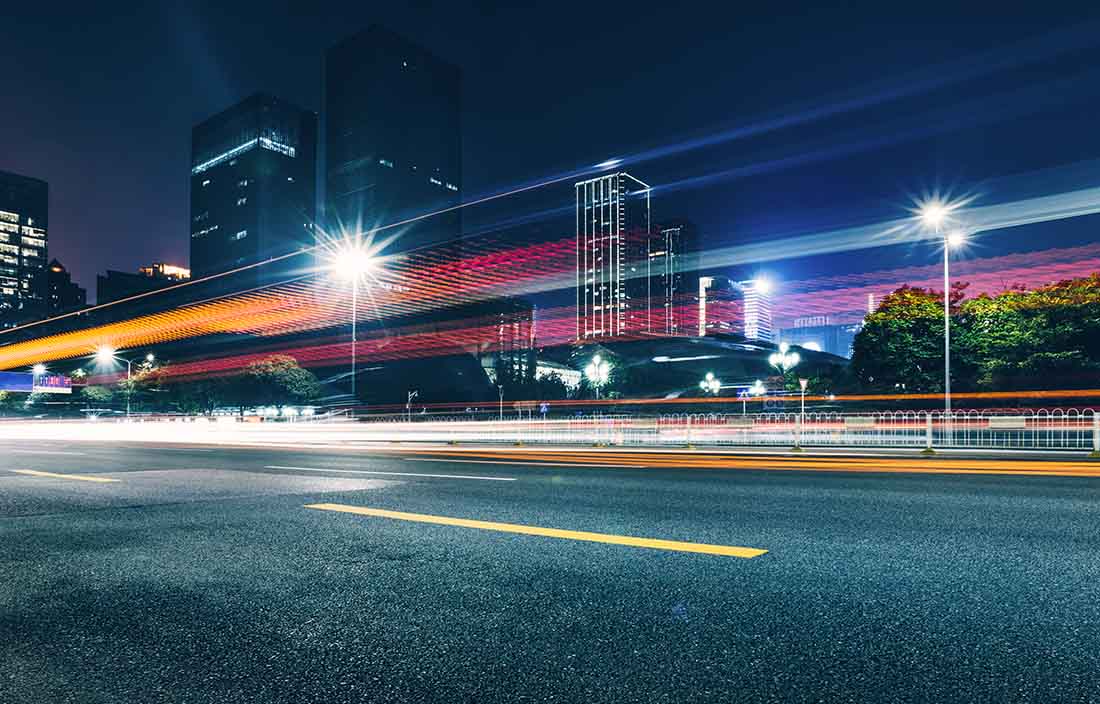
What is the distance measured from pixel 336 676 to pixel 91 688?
901 millimetres

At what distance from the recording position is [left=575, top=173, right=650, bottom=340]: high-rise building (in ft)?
522

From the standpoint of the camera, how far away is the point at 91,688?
240 cm

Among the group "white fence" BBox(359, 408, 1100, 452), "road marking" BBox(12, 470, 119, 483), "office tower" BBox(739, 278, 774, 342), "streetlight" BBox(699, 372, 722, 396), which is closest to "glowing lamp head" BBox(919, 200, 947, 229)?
"white fence" BBox(359, 408, 1100, 452)

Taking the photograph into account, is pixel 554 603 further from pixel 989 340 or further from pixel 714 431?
pixel 989 340

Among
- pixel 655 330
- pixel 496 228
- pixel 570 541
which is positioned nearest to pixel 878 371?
pixel 496 228

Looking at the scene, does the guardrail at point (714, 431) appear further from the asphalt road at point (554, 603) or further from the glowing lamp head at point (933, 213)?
the asphalt road at point (554, 603)

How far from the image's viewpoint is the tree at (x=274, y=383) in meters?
80.1

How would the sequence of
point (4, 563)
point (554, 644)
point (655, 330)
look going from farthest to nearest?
point (655, 330), point (4, 563), point (554, 644)

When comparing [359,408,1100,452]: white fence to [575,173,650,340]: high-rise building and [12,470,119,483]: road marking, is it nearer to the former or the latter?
[12,470,119,483]: road marking

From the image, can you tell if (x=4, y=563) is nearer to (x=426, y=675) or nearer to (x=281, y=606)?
(x=281, y=606)

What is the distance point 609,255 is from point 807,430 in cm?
14042

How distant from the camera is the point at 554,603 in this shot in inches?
133

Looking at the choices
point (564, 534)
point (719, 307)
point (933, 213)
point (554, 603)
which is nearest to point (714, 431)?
point (933, 213)

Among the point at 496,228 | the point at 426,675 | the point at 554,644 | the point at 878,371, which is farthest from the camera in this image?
the point at 496,228
